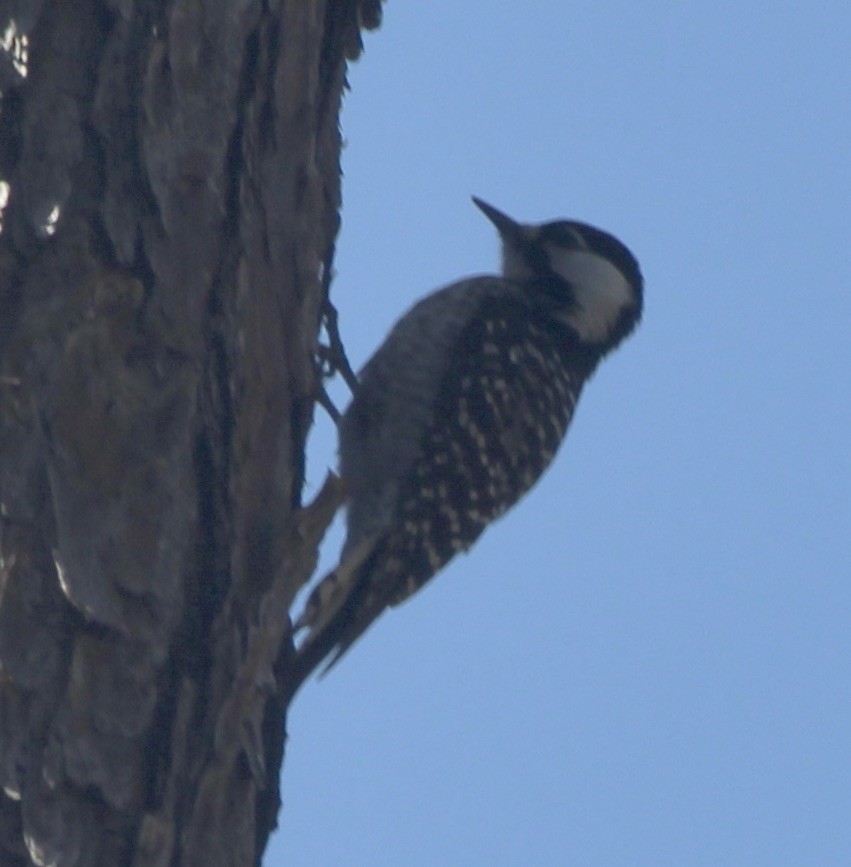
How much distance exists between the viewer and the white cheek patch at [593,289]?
6.05 metres

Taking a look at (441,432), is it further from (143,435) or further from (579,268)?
(143,435)

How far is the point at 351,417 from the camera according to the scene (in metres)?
5.06

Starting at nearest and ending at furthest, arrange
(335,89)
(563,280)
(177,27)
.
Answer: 1. (177,27)
2. (335,89)
3. (563,280)

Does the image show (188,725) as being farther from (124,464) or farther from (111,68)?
(111,68)

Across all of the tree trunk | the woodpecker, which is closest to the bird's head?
the woodpecker

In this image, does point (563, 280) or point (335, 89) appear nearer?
point (335, 89)

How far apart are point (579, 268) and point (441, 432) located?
1414 millimetres

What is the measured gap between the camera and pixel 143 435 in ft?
8.22

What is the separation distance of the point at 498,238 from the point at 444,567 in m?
1.73

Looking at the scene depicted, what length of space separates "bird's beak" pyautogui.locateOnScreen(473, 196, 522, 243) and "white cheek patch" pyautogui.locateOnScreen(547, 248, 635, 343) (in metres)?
0.16

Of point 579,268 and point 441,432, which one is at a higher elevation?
point 579,268

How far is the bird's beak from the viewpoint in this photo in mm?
6195

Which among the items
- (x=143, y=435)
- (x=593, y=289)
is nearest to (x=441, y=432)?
(x=593, y=289)

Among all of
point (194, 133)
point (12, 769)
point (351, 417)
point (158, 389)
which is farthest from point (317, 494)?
point (351, 417)
